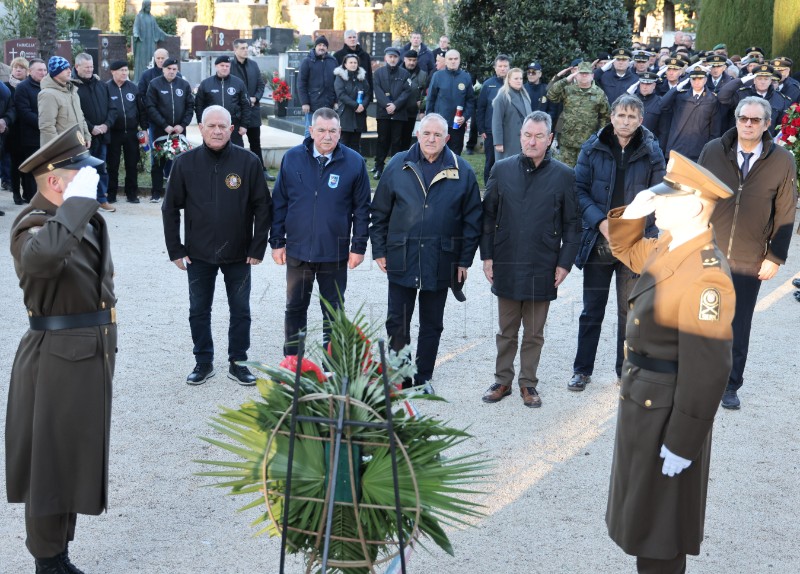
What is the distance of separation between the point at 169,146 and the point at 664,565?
10465 millimetres

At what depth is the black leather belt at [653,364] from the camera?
13.4 ft

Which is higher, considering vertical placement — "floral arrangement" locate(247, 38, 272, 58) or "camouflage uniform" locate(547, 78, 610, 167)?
"floral arrangement" locate(247, 38, 272, 58)

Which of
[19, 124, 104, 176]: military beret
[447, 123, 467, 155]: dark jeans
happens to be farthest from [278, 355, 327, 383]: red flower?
[447, 123, 467, 155]: dark jeans

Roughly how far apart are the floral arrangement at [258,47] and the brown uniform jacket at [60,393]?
2715 centimetres

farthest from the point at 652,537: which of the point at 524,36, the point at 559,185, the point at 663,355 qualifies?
the point at 524,36

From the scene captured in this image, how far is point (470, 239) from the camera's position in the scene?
704cm

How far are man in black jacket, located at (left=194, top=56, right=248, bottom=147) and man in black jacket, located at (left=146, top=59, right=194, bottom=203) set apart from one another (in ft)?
0.92

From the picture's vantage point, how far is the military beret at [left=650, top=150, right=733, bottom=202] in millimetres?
3986

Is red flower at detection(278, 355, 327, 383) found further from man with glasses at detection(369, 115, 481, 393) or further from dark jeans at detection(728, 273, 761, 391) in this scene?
dark jeans at detection(728, 273, 761, 391)

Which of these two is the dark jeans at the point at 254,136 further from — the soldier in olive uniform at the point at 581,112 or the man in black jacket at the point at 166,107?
the soldier in olive uniform at the point at 581,112

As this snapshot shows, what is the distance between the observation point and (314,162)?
7.23m

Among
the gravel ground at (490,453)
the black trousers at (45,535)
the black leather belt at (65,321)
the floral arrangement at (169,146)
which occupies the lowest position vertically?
the gravel ground at (490,453)

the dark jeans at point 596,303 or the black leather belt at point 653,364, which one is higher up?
the black leather belt at point 653,364

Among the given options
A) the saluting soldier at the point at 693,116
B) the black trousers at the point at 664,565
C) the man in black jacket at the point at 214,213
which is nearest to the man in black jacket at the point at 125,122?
the man in black jacket at the point at 214,213
